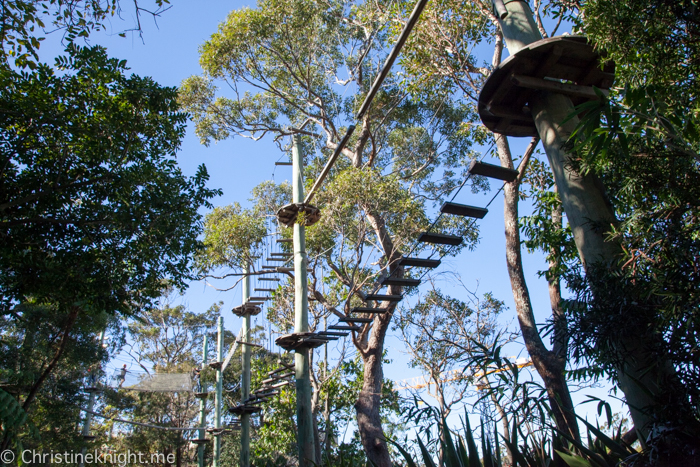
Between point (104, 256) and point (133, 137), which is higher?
point (133, 137)

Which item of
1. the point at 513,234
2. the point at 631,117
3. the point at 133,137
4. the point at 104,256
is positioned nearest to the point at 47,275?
the point at 104,256

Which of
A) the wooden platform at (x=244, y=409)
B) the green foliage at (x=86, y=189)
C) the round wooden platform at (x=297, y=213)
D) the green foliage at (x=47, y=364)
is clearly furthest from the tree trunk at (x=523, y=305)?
the green foliage at (x=47, y=364)

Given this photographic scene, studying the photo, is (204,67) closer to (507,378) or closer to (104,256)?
(104,256)

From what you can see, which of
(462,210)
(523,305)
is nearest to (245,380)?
(523,305)

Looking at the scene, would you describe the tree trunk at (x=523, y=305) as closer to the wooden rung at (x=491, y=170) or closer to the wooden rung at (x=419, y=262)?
the wooden rung at (x=419, y=262)

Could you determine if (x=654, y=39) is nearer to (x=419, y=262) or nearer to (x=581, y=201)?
(x=581, y=201)

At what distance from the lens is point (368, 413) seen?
7.72 metres

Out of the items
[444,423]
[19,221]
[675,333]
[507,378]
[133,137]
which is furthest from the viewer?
[133,137]

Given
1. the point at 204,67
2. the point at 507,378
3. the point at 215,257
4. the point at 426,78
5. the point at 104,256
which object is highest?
the point at 204,67

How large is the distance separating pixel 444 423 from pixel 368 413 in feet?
19.7

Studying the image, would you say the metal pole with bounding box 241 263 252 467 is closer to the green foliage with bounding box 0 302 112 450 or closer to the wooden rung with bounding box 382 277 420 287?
the green foliage with bounding box 0 302 112 450

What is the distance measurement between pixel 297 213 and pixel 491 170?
3972mm

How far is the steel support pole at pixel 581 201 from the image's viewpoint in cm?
227

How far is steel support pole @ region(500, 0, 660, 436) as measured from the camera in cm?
227
